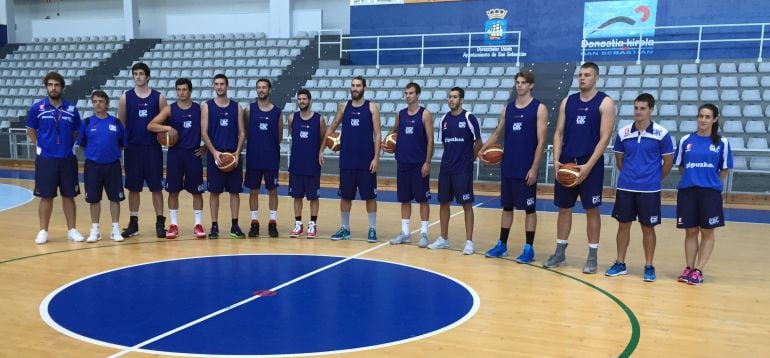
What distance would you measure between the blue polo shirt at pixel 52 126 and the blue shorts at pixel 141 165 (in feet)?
1.98

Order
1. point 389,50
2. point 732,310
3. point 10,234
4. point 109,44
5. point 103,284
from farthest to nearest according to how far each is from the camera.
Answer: point 109,44
point 389,50
point 10,234
point 103,284
point 732,310

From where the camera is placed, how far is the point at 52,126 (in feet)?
19.6

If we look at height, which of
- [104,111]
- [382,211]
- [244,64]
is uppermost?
[244,64]

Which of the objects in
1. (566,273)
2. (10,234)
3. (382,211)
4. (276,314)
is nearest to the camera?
(276,314)

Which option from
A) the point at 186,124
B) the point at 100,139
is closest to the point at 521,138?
the point at 186,124

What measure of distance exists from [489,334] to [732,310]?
2.03 meters

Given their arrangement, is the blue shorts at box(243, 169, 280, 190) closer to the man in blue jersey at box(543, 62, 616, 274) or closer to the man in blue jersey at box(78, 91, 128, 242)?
the man in blue jersey at box(78, 91, 128, 242)

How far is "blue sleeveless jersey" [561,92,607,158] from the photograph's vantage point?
520 centimetres

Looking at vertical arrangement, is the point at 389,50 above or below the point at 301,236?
above

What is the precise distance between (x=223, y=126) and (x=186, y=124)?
39cm

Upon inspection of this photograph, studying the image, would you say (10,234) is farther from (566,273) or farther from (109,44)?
(109,44)

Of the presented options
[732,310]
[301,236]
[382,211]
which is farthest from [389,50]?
[732,310]

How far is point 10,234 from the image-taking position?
6.71 m

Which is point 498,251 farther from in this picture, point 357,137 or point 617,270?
point 357,137
